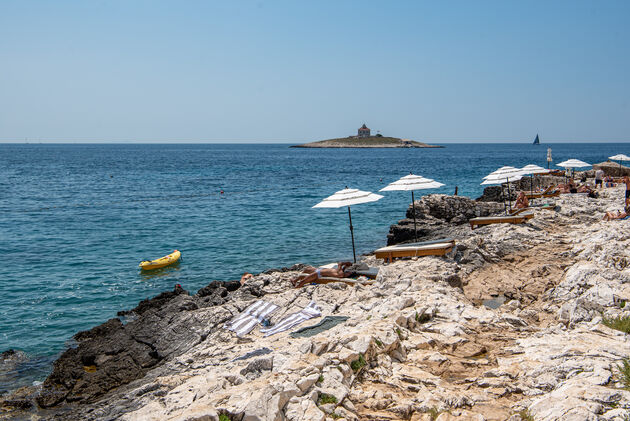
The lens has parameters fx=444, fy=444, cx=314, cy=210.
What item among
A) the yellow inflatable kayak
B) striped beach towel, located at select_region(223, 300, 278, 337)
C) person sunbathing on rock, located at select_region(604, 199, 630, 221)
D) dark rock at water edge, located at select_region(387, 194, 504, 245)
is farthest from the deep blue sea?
person sunbathing on rock, located at select_region(604, 199, 630, 221)

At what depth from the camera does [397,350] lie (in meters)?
7.32

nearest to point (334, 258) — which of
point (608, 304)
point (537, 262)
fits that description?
point (537, 262)

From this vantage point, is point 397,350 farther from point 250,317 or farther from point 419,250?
point 419,250

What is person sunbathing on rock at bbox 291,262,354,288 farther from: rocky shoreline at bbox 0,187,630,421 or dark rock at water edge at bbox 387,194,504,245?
dark rock at water edge at bbox 387,194,504,245

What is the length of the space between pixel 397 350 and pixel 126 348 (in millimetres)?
6784

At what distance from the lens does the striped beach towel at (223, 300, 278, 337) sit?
10101 mm

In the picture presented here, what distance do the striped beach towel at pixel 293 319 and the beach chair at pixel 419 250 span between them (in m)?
4.51

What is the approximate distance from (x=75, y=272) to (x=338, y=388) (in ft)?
52.8

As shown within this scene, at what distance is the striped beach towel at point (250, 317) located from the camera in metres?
10.1

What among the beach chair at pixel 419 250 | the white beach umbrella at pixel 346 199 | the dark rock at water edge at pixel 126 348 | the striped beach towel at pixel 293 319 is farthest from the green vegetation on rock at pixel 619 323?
the dark rock at water edge at pixel 126 348

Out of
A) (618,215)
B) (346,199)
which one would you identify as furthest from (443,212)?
(346,199)

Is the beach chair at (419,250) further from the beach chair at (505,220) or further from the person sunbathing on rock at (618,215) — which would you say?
the person sunbathing on rock at (618,215)

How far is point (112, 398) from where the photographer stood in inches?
332

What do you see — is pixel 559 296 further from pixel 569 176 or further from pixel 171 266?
pixel 569 176
